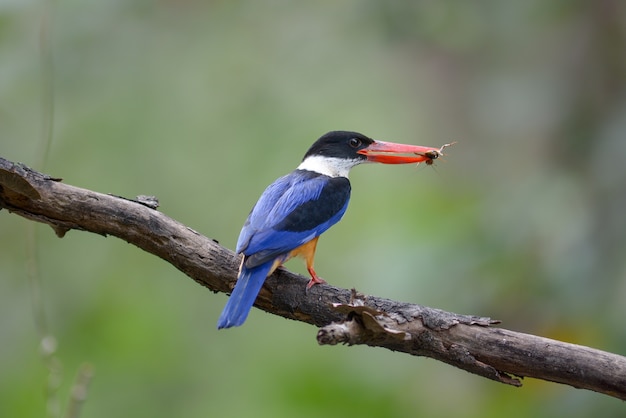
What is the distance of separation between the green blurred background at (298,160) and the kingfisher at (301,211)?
0.60 metres

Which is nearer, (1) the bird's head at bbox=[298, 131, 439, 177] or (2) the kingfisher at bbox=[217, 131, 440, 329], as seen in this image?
(2) the kingfisher at bbox=[217, 131, 440, 329]

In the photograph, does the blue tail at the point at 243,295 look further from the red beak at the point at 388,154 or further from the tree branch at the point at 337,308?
the red beak at the point at 388,154

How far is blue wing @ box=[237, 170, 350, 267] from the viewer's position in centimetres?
329

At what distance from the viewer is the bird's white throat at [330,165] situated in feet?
13.8

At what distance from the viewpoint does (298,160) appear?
5.89m

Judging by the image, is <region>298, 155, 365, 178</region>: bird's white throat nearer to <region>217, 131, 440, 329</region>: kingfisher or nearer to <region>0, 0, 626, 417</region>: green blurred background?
<region>217, 131, 440, 329</region>: kingfisher

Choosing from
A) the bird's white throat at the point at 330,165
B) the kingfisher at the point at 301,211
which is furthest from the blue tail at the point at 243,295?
the bird's white throat at the point at 330,165

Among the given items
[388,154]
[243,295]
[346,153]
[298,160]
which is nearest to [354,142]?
[346,153]

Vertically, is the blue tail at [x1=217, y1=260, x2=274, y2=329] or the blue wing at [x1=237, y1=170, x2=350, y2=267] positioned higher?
the blue wing at [x1=237, y1=170, x2=350, y2=267]

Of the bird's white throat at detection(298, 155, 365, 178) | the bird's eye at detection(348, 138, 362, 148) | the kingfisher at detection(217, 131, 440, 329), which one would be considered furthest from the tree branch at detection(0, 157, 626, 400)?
the bird's eye at detection(348, 138, 362, 148)

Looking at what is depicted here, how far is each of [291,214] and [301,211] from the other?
7 cm

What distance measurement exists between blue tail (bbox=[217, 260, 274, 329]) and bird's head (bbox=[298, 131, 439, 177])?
105cm

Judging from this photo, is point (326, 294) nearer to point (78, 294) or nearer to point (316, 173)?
point (316, 173)

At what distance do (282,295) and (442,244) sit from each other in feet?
4.58
